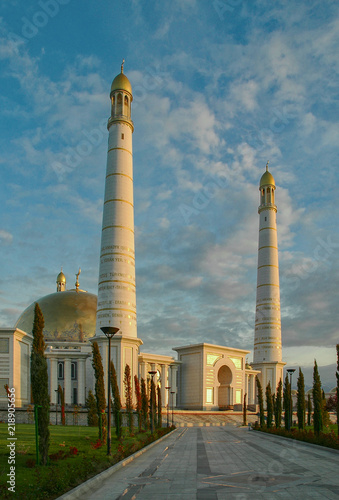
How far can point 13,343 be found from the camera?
156ft

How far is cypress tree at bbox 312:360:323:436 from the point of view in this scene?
28.2 meters

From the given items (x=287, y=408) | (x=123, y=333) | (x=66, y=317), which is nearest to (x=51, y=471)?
(x=287, y=408)

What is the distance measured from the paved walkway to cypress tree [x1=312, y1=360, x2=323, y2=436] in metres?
8.32

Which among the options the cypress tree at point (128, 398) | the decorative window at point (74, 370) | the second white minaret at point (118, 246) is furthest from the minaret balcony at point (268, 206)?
the cypress tree at point (128, 398)

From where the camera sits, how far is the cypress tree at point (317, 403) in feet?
92.7

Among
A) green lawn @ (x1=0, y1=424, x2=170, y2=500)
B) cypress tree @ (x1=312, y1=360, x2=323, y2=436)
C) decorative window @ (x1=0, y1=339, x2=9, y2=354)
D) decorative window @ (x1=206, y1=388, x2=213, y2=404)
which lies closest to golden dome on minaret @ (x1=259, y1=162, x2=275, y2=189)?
decorative window @ (x1=206, y1=388, x2=213, y2=404)

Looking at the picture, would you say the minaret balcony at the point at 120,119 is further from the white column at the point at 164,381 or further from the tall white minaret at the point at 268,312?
the white column at the point at 164,381

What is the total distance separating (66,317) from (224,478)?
185ft

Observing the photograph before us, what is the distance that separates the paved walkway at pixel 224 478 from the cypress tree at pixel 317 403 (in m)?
8.32

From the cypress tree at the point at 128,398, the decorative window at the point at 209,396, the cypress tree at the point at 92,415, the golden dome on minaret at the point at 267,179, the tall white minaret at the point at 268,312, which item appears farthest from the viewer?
the golden dome on minaret at the point at 267,179

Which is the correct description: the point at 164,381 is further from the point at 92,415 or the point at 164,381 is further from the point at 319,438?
the point at 319,438

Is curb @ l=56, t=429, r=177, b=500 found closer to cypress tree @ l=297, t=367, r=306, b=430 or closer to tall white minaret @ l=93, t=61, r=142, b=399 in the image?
cypress tree @ l=297, t=367, r=306, b=430

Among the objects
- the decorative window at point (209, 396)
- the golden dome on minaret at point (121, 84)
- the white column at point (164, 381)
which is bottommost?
the decorative window at point (209, 396)

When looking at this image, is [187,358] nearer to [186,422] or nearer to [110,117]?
[186,422]
